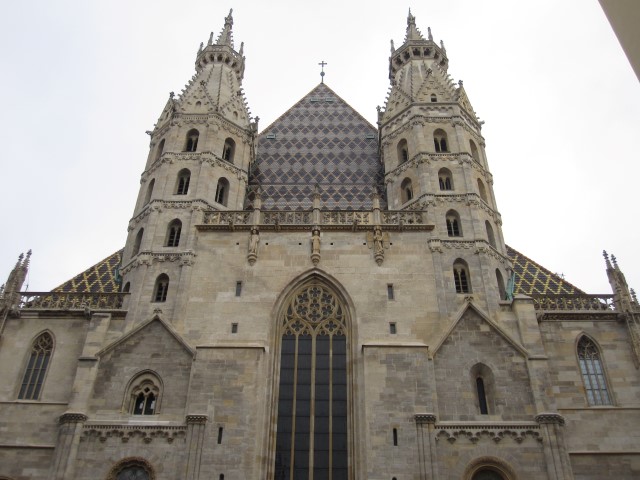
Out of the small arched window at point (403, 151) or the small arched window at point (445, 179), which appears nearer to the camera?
the small arched window at point (445, 179)

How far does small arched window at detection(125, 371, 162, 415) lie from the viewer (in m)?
16.8

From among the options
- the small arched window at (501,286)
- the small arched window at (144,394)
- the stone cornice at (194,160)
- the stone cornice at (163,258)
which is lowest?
the small arched window at (144,394)

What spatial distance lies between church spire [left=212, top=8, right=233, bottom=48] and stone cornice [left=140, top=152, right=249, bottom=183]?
918cm

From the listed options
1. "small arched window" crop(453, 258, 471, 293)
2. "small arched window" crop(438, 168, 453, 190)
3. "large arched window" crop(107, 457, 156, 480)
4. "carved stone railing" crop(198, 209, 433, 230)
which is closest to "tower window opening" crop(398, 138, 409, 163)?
"small arched window" crop(438, 168, 453, 190)

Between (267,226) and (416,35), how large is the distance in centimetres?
1518

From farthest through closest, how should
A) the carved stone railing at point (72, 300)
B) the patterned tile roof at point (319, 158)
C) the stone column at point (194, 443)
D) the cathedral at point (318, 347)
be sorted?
1. the patterned tile roof at point (319, 158)
2. the carved stone railing at point (72, 300)
3. the cathedral at point (318, 347)
4. the stone column at point (194, 443)

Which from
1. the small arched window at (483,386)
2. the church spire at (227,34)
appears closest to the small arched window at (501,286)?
the small arched window at (483,386)

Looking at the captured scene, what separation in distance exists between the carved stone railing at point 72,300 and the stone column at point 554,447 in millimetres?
13134

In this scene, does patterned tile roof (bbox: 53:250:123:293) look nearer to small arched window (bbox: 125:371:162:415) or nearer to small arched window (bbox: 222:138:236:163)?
small arched window (bbox: 125:371:162:415)

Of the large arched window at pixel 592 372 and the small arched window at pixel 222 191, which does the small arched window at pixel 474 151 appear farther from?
the small arched window at pixel 222 191

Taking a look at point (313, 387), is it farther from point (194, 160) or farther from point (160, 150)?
point (160, 150)

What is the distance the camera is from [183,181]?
22.5 meters

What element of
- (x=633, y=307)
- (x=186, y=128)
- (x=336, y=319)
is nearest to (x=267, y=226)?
(x=336, y=319)

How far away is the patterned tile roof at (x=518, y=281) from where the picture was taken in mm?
21031
